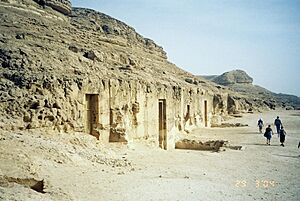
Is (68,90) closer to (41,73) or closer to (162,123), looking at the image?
(41,73)

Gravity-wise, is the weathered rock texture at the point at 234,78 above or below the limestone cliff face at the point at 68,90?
above

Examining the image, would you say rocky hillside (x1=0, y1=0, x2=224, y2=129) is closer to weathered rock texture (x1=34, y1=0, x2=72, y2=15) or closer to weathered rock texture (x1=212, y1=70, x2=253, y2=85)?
weathered rock texture (x1=34, y1=0, x2=72, y2=15)

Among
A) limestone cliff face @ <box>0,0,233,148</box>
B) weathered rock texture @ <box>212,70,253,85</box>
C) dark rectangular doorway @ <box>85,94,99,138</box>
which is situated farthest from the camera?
weathered rock texture @ <box>212,70,253,85</box>

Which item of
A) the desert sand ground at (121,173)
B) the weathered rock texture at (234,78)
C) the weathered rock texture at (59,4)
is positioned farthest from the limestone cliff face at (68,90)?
the weathered rock texture at (234,78)

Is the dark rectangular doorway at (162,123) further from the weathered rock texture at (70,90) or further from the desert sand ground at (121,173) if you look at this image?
the desert sand ground at (121,173)

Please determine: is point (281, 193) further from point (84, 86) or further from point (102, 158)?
point (84, 86)

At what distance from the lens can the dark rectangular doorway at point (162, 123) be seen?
19505mm

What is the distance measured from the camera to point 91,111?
1395 centimetres

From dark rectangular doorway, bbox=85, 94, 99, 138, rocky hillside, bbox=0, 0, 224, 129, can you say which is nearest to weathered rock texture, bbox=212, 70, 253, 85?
rocky hillside, bbox=0, 0, 224, 129

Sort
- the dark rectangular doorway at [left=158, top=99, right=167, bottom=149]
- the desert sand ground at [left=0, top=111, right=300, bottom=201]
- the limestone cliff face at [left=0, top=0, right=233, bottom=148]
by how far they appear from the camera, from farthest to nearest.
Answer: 1. the dark rectangular doorway at [left=158, top=99, right=167, bottom=149]
2. the limestone cliff face at [left=0, top=0, right=233, bottom=148]
3. the desert sand ground at [left=0, top=111, right=300, bottom=201]

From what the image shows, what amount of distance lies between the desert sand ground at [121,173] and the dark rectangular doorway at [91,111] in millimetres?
831

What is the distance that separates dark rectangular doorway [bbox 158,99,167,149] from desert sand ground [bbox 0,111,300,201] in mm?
4679

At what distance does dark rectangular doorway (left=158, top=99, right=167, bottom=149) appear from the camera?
19.5 metres

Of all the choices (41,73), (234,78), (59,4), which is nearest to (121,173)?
(41,73)
